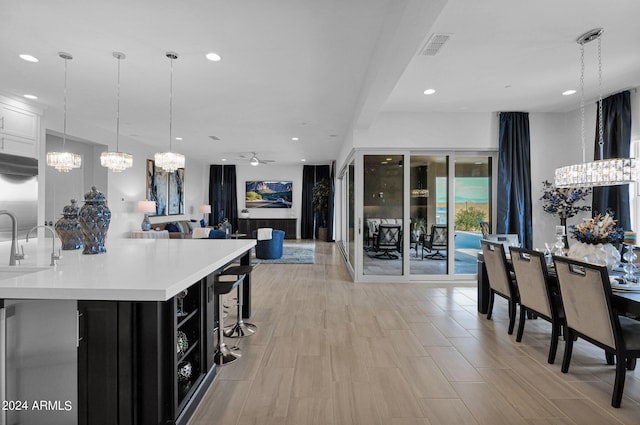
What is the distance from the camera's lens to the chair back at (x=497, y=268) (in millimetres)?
3318

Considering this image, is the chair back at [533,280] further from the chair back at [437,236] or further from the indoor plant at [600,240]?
the chair back at [437,236]

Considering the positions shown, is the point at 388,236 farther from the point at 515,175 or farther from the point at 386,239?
the point at 515,175

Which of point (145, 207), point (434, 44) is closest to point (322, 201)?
point (145, 207)

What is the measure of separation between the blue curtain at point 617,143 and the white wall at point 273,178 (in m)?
8.76

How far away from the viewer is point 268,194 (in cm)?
1195

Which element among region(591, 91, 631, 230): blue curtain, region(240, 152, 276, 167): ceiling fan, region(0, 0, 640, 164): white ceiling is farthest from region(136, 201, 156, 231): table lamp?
region(591, 91, 631, 230): blue curtain

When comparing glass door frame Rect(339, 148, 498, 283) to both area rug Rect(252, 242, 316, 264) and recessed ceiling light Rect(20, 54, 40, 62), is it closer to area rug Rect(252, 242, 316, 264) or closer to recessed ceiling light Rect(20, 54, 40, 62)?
area rug Rect(252, 242, 316, 264)

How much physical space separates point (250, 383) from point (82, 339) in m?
1.17

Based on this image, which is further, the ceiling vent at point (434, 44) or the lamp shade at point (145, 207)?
the lamp shade at point (145, 207)

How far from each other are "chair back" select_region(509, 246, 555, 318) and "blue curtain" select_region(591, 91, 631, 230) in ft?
7.81

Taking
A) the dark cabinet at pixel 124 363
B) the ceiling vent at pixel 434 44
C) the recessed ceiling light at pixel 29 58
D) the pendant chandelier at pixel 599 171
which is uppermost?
the recessed ceiling light at pixel 29 58

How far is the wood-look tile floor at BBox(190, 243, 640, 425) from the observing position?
1.98 m

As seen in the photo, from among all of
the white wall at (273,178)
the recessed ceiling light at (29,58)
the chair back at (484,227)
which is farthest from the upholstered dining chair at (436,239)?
the white wall at (273,178)

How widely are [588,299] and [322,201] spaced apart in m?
9.20
